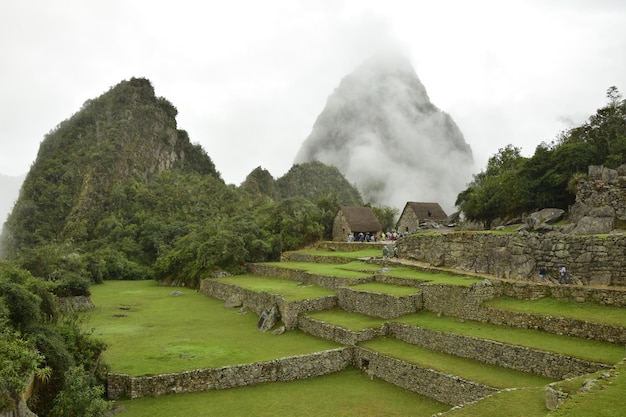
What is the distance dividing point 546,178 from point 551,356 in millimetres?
13764

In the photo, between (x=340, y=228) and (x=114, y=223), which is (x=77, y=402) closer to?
(x=340, y=228)

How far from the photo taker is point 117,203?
60.2m

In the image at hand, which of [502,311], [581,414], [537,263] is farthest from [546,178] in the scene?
[581,414]

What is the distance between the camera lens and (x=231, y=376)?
13.1 m

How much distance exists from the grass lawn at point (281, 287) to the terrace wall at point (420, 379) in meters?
5.29

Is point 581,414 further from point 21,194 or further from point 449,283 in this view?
point 21,194

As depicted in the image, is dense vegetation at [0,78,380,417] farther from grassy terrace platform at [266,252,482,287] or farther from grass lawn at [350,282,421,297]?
grassy terrace platform at [266,252,482,287]

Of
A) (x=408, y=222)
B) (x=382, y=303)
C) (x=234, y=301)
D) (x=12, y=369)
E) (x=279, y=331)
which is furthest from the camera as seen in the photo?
(x=408, y=222)

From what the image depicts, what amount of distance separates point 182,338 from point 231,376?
445 centimetres

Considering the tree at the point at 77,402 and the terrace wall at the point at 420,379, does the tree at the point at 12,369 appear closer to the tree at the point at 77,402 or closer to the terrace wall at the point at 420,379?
the tree at the point at 77,402

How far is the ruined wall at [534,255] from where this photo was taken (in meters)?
14.2

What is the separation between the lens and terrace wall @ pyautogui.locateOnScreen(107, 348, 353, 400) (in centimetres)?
1234

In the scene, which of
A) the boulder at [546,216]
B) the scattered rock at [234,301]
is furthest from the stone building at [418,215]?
the scattered rock at [234,301]

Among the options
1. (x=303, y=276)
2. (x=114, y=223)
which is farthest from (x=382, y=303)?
(x=114, y=223)
